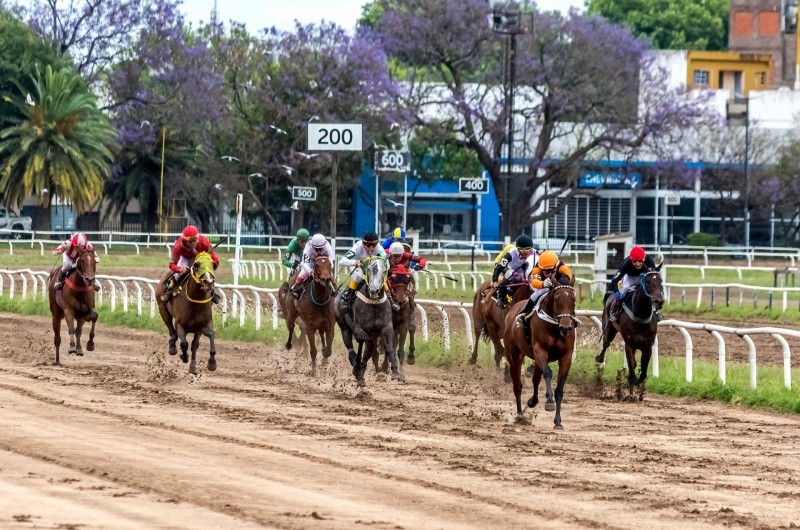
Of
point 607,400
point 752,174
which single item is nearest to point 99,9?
point 752,174

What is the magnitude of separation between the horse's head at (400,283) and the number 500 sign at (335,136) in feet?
8.56

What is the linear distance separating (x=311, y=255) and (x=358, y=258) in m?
1.05

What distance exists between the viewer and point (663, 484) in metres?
9.18

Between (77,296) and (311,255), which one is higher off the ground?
(311,255)

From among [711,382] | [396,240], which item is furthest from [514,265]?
[396,240]

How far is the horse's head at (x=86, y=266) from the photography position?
18.0 metres

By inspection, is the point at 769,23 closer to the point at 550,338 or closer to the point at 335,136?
Answer: the point at 335,136

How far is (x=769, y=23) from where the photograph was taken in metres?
84.0

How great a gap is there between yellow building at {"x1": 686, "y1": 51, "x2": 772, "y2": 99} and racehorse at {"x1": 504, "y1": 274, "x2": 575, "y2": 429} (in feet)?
209

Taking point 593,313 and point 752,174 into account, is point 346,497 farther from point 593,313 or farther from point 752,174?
point 752,174

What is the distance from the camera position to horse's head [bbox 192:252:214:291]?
665 inches

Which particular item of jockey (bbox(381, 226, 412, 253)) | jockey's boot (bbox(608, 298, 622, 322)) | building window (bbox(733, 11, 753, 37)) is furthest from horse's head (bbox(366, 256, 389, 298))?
building window (bbox(733, 11, 753, 37))

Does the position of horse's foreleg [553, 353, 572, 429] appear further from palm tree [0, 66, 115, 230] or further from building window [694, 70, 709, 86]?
building window [694, 70, 709, 86]

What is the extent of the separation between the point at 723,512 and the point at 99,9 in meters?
51.8
